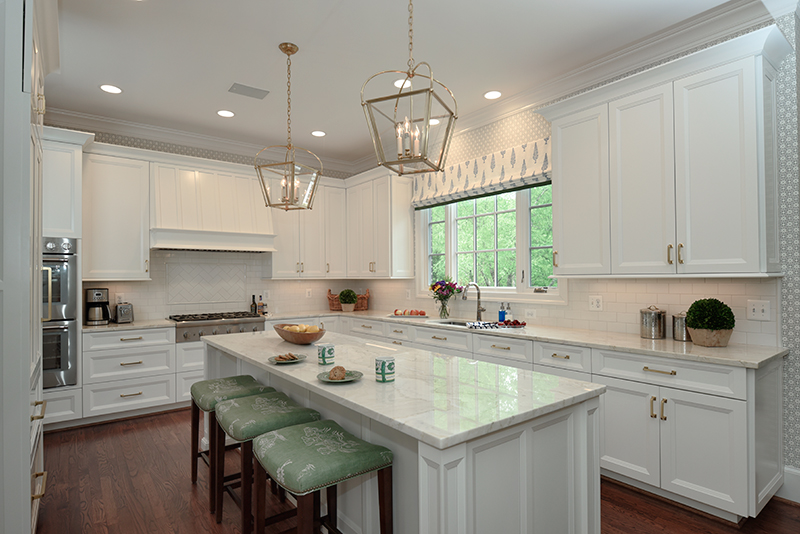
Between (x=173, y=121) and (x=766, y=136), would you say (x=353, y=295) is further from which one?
(x=766, y=136)

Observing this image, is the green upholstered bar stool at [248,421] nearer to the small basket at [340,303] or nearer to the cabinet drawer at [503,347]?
the cabinet drawer at [503,347]

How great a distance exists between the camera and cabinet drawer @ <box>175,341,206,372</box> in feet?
14.4

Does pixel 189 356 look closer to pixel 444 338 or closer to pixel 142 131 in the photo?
pixel 142 131

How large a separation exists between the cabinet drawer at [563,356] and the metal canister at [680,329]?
0.54 meters

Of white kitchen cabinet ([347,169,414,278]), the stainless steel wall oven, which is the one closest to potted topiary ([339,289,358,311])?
white kitchen cabinet ([347,169,414,278])

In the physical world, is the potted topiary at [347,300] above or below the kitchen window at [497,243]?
below

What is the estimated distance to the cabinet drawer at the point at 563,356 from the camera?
2.85 metres

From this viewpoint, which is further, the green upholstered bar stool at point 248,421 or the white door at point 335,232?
the white door at point 335,232

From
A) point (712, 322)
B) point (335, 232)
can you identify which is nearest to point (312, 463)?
point (712, 322)

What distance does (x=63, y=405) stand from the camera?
12.5ft

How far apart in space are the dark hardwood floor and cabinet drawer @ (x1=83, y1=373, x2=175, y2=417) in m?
0.41

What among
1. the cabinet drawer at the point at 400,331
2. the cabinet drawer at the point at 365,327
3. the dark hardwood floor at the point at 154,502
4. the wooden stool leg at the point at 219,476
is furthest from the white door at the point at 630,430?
the cabinet drawer at the point at 365,327

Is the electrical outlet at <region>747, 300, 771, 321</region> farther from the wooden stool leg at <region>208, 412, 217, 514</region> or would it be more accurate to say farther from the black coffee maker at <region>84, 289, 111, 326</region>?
the black coffee maker at <region>84, 289, 111, 326</region>

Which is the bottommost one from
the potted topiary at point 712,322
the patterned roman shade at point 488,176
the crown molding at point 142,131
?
the potted topiary at point 712,322
